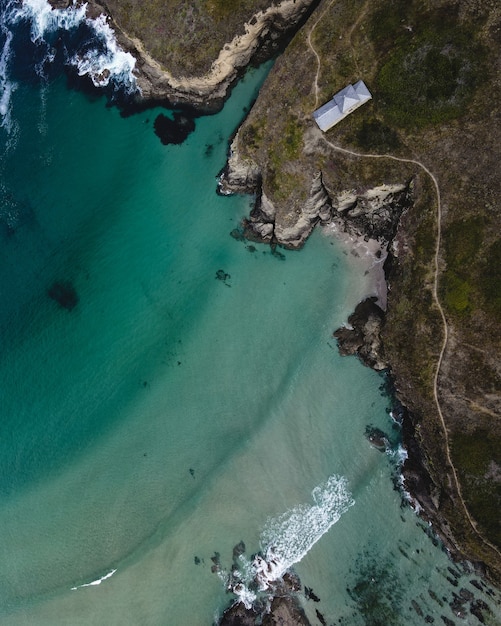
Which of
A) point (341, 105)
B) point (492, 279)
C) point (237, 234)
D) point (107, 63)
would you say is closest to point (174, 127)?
point (107, 63)

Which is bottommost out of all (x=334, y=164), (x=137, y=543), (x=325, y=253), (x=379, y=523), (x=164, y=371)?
(x=137, y=543)

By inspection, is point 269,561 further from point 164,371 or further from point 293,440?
point 164,371

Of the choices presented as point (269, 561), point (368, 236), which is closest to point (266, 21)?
point (368, 236)

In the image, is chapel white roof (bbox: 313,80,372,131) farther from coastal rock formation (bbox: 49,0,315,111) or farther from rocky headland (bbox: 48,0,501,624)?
coastal rock formation (bbox: 49,0,315,111)

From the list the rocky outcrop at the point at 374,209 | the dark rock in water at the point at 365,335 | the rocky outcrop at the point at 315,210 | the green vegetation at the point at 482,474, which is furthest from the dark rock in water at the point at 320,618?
the rocky outcrop at the point at 374,209

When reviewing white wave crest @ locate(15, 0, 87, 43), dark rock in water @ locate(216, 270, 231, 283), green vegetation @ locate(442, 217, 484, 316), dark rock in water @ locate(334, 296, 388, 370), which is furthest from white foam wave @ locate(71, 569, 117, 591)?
white wave crest @ locate(15, 0, 87, 43)

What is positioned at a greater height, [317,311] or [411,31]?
[411,31]
